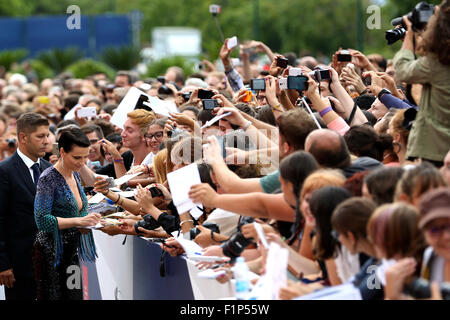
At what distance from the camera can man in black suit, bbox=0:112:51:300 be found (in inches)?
345

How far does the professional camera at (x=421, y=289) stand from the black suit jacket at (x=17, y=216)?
5.53m

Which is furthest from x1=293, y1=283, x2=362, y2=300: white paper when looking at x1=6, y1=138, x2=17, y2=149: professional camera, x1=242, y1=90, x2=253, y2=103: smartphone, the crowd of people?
x1=6, y1=138, x2=17, y2=149: professional camera

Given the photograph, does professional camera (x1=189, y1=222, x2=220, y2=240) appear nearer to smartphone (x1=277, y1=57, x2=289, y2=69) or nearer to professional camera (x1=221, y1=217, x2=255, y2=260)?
professional camera (x1=221, y1=217, x2=255, y2=260)

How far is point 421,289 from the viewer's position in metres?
4.01

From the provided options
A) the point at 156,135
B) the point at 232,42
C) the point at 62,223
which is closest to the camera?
the point at 62,223

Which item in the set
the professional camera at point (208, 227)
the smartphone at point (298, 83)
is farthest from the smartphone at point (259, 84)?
the professional camera at point (208, 227)

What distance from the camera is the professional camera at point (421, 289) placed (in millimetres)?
3924

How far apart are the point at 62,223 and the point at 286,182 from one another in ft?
11.0

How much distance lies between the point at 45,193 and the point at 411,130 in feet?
12.2

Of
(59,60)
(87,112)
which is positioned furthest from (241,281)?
(59,60)

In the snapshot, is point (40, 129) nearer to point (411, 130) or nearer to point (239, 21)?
point (411, 130)

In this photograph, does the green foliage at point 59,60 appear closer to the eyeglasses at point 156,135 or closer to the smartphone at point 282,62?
the eyeglasses at point 156,135

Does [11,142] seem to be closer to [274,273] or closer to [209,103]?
[209,103]

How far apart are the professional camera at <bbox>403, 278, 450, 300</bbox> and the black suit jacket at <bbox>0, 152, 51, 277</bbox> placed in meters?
5.53
